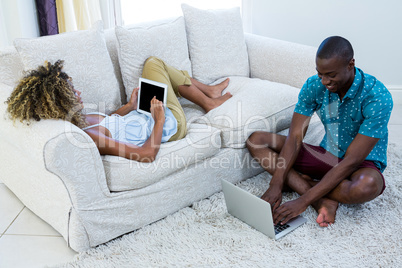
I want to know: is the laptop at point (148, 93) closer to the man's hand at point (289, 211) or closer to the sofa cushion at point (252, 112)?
the sofa cushion at point (252, 112)

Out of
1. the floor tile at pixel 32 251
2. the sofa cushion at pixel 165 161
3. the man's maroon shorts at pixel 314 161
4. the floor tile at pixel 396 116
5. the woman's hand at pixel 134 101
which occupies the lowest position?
the floor tile at pixel 396 116

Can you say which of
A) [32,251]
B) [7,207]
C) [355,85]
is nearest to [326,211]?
[355,85]

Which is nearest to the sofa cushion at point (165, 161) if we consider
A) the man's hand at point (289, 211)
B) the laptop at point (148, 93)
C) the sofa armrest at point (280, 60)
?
the laptop at point (148, 93)

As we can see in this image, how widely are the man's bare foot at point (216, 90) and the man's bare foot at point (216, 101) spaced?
0.08 m

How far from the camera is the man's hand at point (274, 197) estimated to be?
2.05 m

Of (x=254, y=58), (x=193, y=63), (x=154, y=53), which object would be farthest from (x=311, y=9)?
(x=154, y=53)

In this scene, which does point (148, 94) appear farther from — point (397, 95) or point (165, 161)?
point (397, 95)

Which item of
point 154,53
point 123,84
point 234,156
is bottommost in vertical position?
point 234,156

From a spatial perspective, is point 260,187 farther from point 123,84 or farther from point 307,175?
point 123,84

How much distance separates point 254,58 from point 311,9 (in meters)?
0.85

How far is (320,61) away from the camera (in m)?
1.84

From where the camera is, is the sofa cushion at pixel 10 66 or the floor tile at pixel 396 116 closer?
the sofa cushion at pixel 10 66

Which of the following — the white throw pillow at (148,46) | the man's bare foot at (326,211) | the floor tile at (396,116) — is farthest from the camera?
the floor tile at (396,116)

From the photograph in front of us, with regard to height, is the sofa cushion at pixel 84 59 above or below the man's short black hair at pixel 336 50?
below
